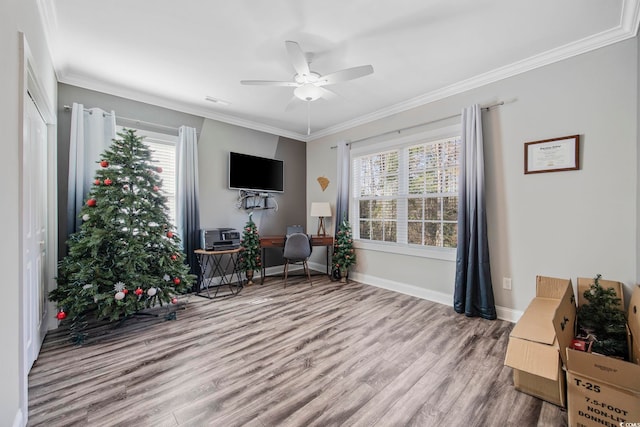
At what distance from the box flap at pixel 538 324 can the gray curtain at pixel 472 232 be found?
1.92ft

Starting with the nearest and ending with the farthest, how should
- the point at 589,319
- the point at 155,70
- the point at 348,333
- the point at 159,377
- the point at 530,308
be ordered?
the point at 159,377, the point at 589,319, the point at 530,308, the point at 348,333, the point at 155,70

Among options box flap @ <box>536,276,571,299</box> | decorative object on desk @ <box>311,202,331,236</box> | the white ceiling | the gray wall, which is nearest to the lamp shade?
decorative object on desk @ <box>311,202,331,236</box>

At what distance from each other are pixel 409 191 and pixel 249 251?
8.40 ft

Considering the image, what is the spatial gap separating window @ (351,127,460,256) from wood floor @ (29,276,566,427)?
3.61ft

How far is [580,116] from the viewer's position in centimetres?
239

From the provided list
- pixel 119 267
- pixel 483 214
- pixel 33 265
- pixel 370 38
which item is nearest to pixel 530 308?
pixel 483 214

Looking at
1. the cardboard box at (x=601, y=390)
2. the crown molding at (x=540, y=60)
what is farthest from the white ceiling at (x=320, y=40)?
the cardboard box at (x=601, y=390)

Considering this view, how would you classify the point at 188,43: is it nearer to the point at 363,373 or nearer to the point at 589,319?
the point at 363,373

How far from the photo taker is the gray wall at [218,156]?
2.91m

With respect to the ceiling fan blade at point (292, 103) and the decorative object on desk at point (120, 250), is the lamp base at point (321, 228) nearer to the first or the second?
the ceiling fan blade at point (292, 103)

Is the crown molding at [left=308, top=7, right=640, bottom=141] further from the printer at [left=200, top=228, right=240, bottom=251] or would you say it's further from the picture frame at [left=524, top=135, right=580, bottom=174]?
the printer at [left=200, top=228, right=240, bottom=251]

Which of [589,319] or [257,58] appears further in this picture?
[257,58]

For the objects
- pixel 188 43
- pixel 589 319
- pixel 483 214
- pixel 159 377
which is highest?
pixel 188 43

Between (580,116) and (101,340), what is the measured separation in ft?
15.8
